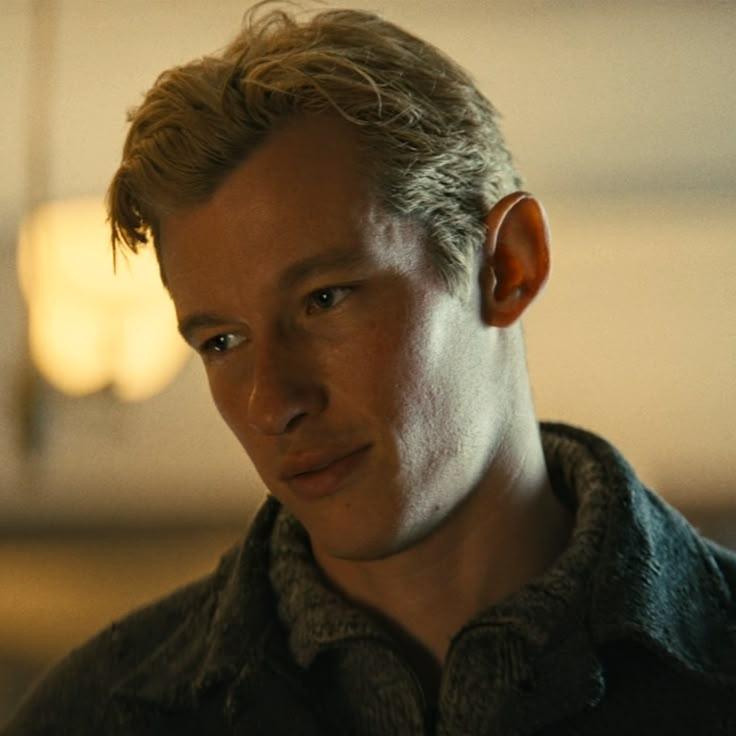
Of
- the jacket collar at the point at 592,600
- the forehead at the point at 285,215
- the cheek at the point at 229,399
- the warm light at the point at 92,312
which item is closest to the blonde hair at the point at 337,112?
the forehead at the point at 285,215

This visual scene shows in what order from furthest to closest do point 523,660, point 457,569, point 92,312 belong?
point 92,312 → point 457,569 → point 523,660

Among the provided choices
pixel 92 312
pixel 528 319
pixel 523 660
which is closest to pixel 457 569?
pixel 523 660

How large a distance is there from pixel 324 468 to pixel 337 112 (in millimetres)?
309

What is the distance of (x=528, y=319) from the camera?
3377 mm

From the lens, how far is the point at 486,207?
3.95 feet

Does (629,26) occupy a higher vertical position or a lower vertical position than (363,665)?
higher

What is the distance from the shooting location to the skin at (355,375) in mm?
1075

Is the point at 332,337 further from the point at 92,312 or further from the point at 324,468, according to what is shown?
the point at 92,312

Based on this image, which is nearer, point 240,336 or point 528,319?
point 240,336

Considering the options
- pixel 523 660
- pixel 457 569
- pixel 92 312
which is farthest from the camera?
pixel 92 312

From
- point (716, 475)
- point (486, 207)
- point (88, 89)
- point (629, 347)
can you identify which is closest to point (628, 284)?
point (629, 347)

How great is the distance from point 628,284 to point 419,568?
2.26m

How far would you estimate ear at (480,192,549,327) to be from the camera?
1184 mm

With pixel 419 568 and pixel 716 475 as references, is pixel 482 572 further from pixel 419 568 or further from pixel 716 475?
pixel 716 475
